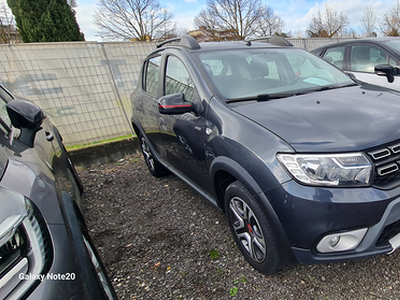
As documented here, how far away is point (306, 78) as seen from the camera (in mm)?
2479

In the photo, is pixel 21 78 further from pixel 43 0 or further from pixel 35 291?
pixel 43 0

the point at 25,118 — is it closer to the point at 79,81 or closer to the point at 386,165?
the point at 386,165

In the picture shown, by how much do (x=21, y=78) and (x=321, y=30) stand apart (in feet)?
127

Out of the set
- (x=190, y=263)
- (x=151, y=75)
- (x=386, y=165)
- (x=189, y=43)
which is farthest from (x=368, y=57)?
(x=190, y=263)

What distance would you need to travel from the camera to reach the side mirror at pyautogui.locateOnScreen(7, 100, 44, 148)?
1.87 m

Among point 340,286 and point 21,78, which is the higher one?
point 21,78

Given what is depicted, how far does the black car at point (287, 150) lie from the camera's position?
1.43 meters

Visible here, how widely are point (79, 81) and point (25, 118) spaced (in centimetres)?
357

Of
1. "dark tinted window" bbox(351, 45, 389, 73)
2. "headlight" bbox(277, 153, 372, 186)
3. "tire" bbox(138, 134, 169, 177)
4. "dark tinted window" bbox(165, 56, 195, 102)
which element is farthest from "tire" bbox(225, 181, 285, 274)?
"dark tinted window" bbox(351, 45, 389, 73)

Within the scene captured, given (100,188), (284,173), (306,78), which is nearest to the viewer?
(284,173)

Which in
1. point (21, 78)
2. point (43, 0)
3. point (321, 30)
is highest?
point (43, 0)

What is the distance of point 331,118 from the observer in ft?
5.51

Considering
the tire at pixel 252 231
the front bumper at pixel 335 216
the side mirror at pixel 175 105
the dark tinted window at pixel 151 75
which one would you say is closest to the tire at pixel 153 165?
the dark tinted window at pixel 151 75

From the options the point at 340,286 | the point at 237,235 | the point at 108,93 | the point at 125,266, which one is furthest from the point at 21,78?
the point at 340,286
